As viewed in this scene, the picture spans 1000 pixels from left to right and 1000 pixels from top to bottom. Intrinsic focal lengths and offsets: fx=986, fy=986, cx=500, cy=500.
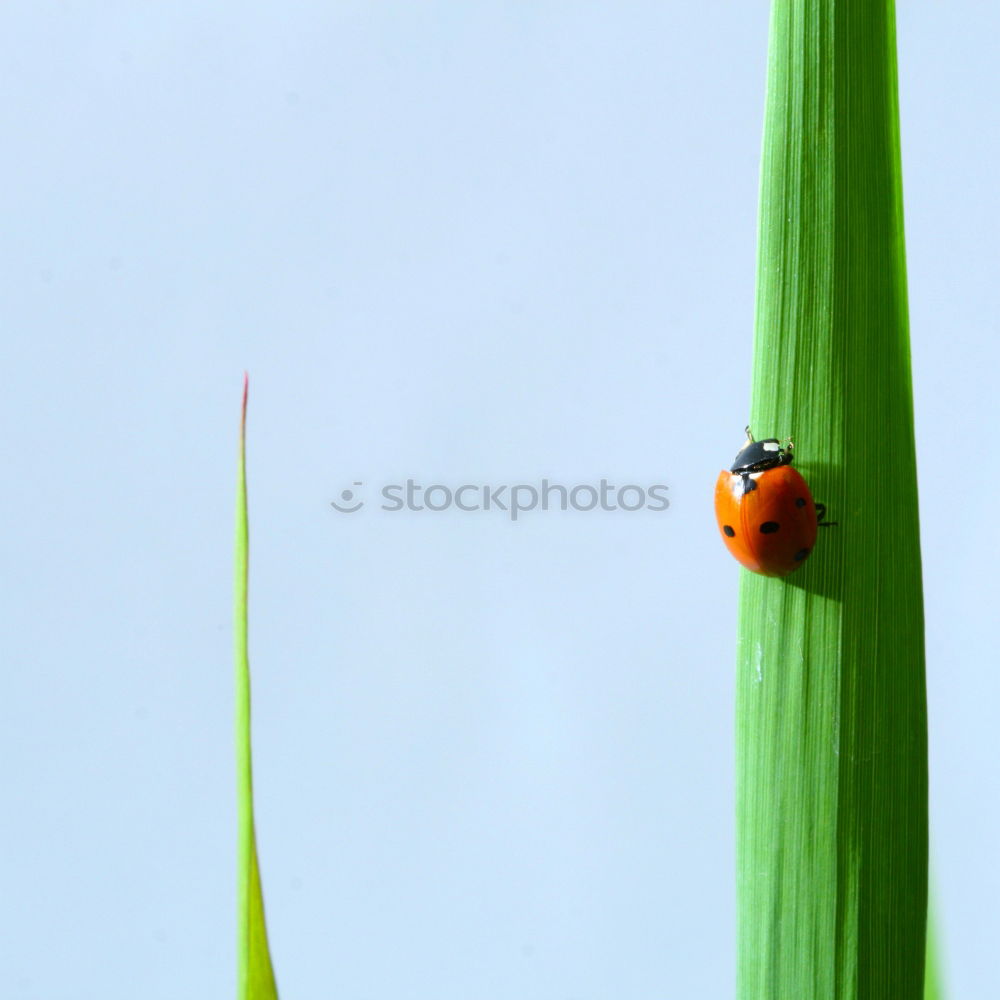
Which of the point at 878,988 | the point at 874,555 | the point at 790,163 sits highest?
the point at 790,163

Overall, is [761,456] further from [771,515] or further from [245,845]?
[245,845]

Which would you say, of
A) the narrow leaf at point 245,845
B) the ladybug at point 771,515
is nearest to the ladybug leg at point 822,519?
the ladybug at point 771,515

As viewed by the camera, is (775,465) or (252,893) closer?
(252,893)

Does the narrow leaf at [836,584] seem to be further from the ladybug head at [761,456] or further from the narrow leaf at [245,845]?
the narrow leaf at [245,845]

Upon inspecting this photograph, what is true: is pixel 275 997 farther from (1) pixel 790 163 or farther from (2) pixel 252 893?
(1) pixel 790 163

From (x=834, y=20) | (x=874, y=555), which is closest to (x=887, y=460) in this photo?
(x=874, y=555)

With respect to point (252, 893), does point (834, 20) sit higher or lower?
higher

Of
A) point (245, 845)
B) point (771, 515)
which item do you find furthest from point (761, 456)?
point (245, 845)
